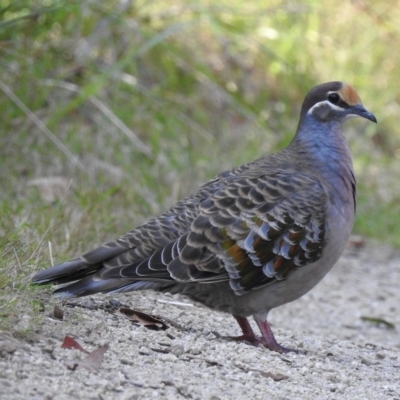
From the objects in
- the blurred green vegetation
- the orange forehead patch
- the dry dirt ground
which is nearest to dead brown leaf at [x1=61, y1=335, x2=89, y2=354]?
the dry dirt ground

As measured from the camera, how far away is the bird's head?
467cm

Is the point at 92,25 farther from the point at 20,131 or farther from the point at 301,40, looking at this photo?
the point at 301,40

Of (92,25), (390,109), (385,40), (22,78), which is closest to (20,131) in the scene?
(22,78)

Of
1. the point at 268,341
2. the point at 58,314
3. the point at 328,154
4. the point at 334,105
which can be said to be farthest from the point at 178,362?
the point at 334,105

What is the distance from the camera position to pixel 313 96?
15.4 ft

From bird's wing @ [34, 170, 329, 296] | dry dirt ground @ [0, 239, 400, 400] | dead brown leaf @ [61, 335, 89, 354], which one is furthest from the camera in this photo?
bird's wing @ [34, 170, 329, 296]

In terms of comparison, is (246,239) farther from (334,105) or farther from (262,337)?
(334,105)

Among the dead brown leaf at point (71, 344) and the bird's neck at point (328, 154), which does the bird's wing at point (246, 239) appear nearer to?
the bird's neck at point (328, 154)

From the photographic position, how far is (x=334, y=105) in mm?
4672

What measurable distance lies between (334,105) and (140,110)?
270 centimetres

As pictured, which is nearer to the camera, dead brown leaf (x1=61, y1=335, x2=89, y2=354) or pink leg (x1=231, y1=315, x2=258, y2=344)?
dead brown leaf (x1=61, y1=335, x2=89, y2=354)

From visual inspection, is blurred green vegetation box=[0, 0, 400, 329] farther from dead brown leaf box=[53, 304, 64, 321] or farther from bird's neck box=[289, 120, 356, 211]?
bird's neck box=[289, 120, 356, 211]

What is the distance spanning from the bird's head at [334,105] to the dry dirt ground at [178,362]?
1123 millimetres

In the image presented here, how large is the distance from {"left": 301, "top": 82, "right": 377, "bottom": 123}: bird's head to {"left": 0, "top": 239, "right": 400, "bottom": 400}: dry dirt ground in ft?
3.69
